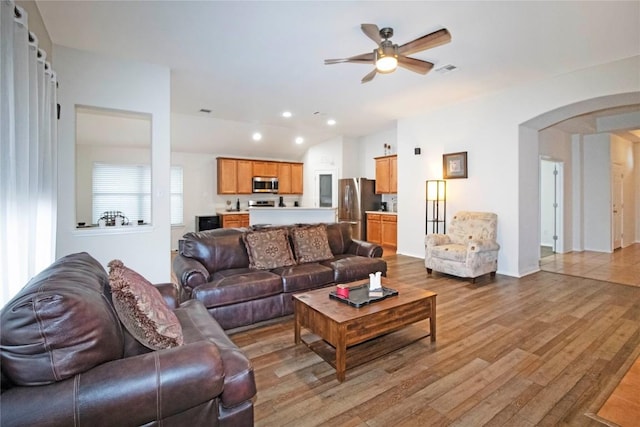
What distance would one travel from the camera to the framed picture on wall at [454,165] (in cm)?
557

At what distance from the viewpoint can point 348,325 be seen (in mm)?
2234

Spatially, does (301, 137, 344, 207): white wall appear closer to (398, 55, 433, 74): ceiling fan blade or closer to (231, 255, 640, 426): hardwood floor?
(398, 55, 433, 74): ceiling fan blade

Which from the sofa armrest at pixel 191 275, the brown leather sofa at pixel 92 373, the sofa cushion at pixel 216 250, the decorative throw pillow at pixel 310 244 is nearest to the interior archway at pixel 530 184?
the decorative throw pillow at pixel 310 244

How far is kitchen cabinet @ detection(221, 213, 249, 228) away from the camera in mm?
8148

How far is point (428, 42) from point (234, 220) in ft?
21.4

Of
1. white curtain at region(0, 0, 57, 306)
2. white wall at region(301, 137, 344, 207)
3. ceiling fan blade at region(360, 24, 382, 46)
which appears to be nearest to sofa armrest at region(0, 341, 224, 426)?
white curtain at region(0, 0, 57, 306)

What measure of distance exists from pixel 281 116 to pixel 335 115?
1.12m

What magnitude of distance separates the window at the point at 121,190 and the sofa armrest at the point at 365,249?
4.76 meters

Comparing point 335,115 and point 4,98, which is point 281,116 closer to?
point 335,115

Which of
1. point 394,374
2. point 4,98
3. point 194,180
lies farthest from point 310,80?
point 194,180

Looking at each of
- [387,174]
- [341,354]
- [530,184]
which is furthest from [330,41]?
[387,174]

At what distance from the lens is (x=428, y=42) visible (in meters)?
2.85

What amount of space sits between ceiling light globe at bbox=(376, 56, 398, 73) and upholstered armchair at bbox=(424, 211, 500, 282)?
2.82 m

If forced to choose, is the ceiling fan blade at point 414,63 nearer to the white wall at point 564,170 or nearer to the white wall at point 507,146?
the white wall at point 507,146
